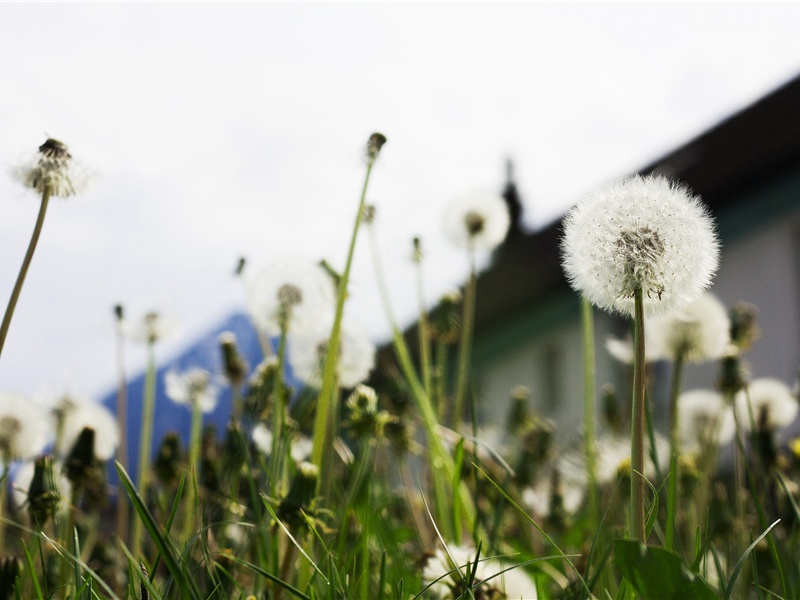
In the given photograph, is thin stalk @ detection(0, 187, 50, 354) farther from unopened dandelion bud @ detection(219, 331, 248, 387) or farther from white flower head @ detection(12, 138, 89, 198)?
unopened dandelion bud @ detection(219, 331, 248, 387)

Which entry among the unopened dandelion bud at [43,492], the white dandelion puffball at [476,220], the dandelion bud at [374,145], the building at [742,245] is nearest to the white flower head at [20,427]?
the unopened dandelion bud at [43,492]

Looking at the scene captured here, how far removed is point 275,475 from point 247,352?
127 cm

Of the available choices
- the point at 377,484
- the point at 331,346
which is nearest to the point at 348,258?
the point at 331,346

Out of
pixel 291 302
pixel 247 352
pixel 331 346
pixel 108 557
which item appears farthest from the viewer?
pixel 247 352

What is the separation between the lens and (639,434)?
909 mm

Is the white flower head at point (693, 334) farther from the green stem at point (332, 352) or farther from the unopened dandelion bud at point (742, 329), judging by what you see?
the green stem at point (332, 352)

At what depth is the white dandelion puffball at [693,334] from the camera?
83.2 inches

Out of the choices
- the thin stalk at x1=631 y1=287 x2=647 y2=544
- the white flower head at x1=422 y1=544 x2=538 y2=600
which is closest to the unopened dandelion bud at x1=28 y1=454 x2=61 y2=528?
the white flower head at x1=422 y1=544 x2=538 y2=600

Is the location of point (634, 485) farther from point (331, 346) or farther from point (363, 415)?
point (363, 415)

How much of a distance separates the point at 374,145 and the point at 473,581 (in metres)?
0.64

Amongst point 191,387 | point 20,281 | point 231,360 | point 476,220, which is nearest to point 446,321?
point 476,220

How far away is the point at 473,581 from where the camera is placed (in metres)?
1.32

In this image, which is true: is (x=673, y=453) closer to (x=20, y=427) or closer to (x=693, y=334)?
(x=693, y=334)

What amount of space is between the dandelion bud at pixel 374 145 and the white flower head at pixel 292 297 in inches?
25.6
